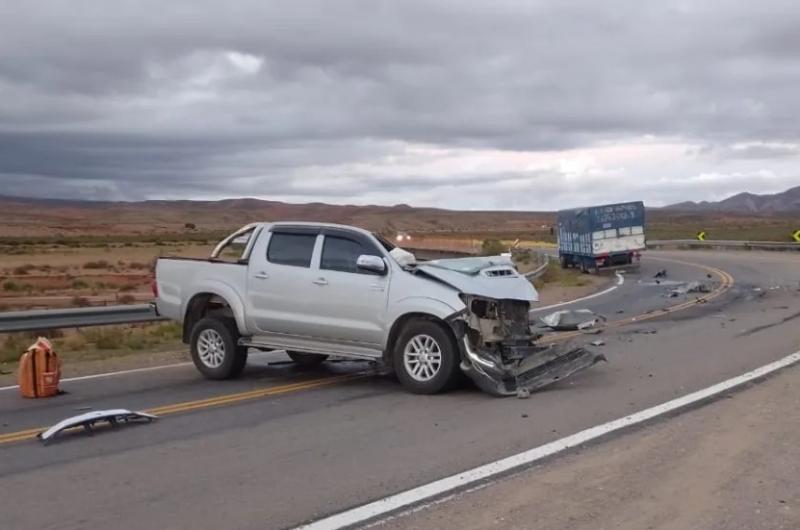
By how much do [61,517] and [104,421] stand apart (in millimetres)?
2847

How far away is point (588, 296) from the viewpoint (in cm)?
2667

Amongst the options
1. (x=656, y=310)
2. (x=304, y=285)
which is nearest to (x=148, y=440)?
→ (x=304, y=285)

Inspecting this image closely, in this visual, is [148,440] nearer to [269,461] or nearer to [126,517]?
[269,461]

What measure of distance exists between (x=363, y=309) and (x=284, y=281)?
1.18 m

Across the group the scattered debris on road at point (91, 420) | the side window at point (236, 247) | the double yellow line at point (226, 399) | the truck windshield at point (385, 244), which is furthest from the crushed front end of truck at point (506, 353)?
the scattered debris on road at point (91, 420)

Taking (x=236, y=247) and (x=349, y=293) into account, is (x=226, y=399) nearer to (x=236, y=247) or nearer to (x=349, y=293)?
(x=349, y=293)

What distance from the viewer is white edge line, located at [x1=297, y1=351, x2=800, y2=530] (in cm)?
605

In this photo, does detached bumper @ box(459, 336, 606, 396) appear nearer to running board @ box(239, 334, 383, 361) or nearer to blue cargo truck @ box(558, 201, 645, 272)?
running board @ box(239, 334, 383, 361)

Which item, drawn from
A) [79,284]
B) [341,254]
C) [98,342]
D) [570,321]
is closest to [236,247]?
[341,254]

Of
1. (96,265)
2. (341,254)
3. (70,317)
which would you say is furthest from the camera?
(96,265)

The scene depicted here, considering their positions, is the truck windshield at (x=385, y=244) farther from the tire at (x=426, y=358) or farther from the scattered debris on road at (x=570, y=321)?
the scattered debris on road at (x=570, y=321)

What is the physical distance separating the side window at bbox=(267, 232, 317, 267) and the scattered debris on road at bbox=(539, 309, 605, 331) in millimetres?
6547

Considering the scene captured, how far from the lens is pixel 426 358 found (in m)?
10.4

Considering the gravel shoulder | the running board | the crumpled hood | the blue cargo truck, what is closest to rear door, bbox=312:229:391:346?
the running board
